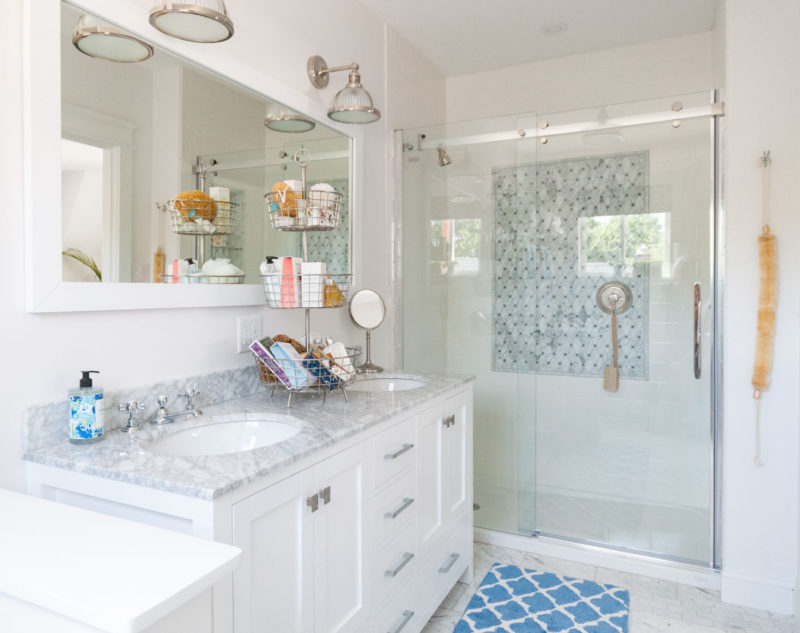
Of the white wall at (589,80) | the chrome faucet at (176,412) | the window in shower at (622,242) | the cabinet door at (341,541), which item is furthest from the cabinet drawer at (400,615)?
the white wall at (589,80)

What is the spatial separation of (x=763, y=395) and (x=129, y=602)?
7.39 feet

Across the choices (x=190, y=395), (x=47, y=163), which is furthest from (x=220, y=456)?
(x=47, y=163)

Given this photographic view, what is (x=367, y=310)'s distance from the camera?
8.28 ft

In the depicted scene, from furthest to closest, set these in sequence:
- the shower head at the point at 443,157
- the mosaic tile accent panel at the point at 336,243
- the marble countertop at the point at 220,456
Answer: the shower head at the point at 443,157 < the mosaic tile accent panel at the point at 336,243 < the marble countertop at the point at 220,456

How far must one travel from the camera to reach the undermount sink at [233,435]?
1.49m

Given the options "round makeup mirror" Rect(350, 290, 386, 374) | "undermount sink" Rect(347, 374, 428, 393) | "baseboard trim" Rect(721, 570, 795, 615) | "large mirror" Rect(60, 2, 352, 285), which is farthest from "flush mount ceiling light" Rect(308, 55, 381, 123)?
"baseboard trim" Rect(721, 570, 795, 615)

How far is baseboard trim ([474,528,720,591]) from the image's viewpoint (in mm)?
2385

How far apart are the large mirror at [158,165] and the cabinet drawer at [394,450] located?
0.70 metres

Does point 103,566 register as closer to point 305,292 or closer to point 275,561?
point 275,561

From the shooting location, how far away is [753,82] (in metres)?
2.17

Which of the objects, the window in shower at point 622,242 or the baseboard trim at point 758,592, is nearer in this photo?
the baseboard trim at point 758,592

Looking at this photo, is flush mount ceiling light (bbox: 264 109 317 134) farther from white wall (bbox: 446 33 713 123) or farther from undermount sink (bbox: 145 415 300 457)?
white wall (bbox: 446 33 713 123)

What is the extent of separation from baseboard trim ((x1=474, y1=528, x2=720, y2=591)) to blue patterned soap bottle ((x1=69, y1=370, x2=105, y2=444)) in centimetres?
201

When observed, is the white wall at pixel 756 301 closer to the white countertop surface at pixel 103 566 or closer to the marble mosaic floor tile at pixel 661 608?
the marble mosaic floor tile at pixel 661 608
